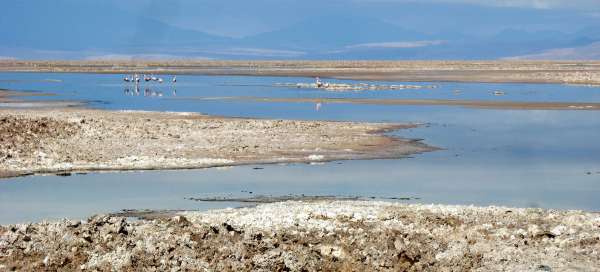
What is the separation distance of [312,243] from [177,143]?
1525 centimetres

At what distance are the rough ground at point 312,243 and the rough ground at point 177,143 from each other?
9266 millimetres

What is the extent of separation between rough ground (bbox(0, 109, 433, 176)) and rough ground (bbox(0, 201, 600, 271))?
365 inches

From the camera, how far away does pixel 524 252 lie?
13.0 metres

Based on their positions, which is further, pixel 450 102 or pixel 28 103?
pixel 450 102

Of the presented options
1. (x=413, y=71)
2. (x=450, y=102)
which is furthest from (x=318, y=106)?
(x=413, y=71)

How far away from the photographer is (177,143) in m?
28.2

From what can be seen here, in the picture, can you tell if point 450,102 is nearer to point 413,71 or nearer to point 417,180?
point 417,180

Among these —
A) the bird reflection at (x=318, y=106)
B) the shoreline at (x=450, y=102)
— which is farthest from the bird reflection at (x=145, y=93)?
the bird reflection at (x=318, y=106)

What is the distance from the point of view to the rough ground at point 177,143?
2392 centimetres

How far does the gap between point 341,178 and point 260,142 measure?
731 centimetres

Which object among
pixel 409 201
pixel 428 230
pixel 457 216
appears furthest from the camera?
pixel 409 201

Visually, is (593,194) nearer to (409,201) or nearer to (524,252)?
(409,201)

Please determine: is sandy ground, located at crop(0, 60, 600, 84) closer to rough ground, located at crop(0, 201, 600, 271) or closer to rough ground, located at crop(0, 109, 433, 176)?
rough ground, located at crop(0, 109, 433, 176)

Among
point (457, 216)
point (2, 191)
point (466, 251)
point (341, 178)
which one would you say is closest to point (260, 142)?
point (341, 178)
